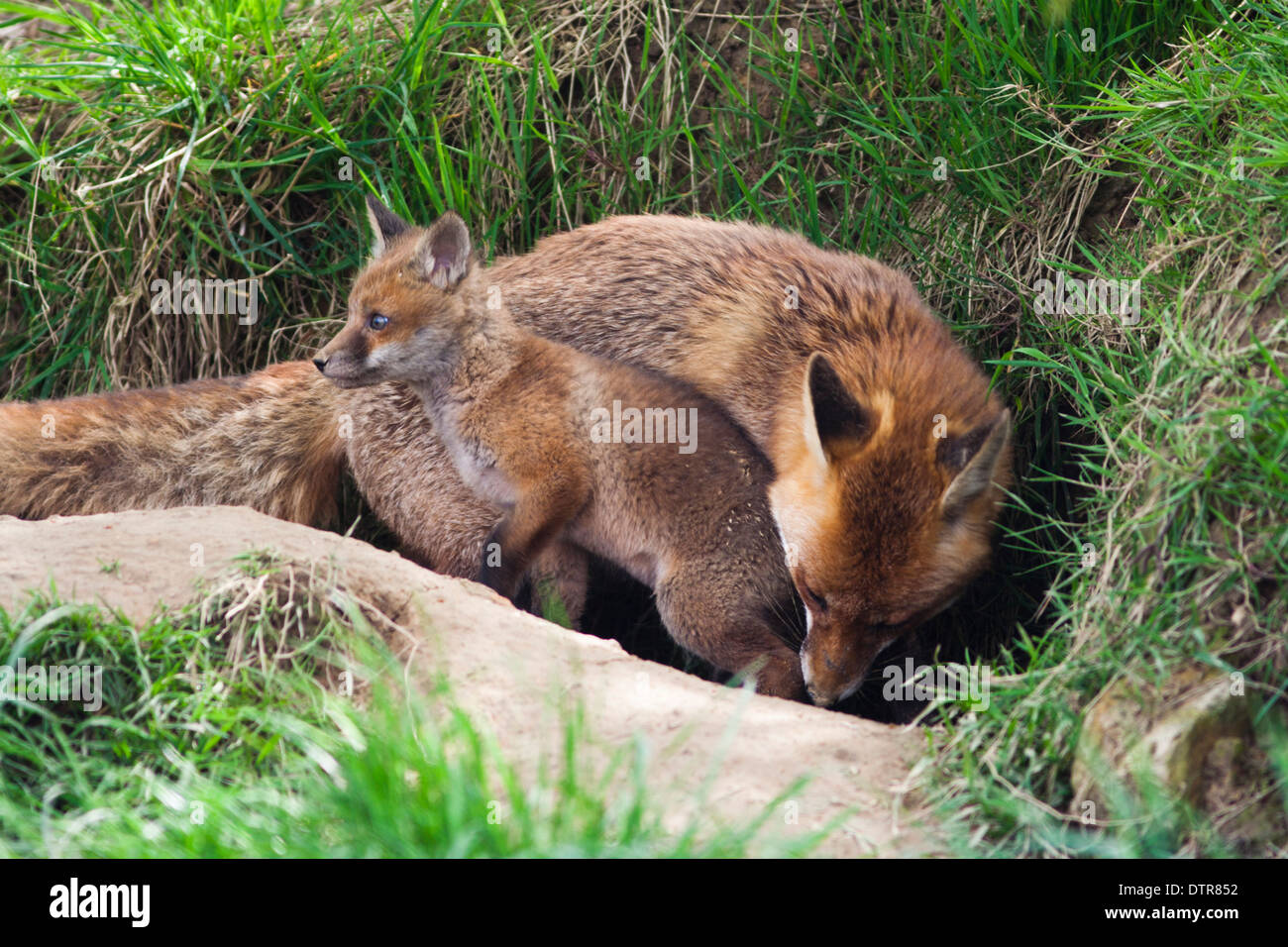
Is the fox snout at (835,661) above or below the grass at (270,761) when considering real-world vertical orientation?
below

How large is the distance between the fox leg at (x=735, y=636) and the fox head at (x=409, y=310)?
4.60ft

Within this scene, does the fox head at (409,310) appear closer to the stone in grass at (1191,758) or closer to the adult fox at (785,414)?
the adult fox at (785,414)

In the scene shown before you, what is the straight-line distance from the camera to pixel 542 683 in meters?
3.24

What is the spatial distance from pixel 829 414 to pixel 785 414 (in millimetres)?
545

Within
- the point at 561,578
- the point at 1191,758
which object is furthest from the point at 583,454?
the point at 1191,758

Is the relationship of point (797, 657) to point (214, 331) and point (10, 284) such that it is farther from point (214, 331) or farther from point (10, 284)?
point (10, 284)

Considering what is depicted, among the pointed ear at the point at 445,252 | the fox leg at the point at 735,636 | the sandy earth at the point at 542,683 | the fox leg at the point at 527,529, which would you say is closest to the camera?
the sandy earth at the point at 542,683

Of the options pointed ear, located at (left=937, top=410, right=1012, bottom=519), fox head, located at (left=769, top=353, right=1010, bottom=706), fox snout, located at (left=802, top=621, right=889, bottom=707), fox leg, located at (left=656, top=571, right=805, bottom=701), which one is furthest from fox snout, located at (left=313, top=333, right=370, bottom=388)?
pointed ear, located at (left=937, top=410, right=1012, bottom=519)

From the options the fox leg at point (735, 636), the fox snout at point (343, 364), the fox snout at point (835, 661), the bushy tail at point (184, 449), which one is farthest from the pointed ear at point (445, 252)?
the fox snout at point (835, 661)

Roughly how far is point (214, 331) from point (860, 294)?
3.30m

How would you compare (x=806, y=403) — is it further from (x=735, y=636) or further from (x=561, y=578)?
(x=561, y=578)

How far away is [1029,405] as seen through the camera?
4777mm

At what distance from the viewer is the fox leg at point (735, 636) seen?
4309mm

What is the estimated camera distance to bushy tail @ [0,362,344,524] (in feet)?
14.8
